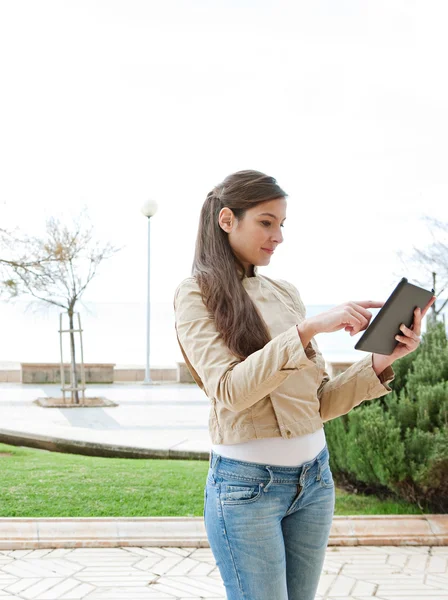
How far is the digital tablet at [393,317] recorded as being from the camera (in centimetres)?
178

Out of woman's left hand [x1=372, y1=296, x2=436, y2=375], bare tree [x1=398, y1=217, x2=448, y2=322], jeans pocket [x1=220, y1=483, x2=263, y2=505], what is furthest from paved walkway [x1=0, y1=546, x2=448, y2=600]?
bare tree [x1=398, y1=217, x2=448, y2=322]

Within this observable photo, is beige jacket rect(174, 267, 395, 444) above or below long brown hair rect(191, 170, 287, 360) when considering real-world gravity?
below

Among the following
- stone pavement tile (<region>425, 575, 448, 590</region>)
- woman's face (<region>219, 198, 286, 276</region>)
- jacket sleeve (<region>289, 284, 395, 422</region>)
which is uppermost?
woman's face (<region>219, 198, 286, 276</region>)

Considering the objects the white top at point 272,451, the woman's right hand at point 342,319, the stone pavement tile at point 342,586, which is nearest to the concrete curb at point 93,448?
the stone pavement tile at point 342,586

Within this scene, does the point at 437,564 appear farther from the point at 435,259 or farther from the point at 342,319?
the point at 435,259

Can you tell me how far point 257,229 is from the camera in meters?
1.97

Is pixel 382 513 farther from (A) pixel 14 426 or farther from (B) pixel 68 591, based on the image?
(A) pixel 14 426

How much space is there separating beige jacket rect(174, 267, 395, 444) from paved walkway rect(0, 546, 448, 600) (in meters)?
2.28

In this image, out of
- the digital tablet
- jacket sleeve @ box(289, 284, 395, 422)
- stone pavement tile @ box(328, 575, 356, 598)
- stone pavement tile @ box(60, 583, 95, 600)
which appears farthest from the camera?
stone pavement tile @ box(328, 575, 356, 598)

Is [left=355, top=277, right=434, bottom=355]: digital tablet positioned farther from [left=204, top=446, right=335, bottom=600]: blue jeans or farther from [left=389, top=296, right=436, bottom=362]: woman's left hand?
[left=204, top=446, right=335, bottom=600]: blue jeans

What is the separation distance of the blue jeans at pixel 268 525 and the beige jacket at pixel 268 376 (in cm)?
10

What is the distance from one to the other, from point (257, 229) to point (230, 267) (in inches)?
4.8

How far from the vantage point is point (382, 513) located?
17.9ft

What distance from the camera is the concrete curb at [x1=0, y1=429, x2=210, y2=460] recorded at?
8070 millimetres
